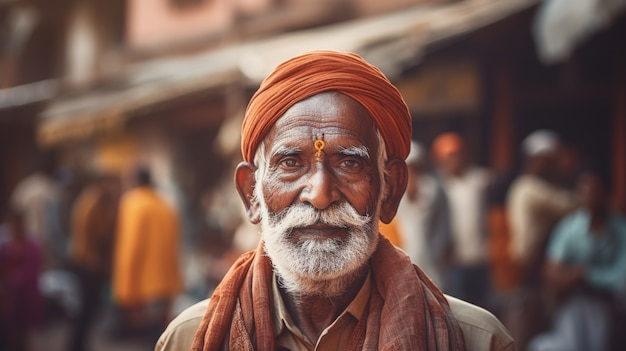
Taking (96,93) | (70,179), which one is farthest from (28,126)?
(70,179)

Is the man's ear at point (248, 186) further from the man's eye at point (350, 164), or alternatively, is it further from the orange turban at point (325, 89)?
the man's eye at point (350, 164)

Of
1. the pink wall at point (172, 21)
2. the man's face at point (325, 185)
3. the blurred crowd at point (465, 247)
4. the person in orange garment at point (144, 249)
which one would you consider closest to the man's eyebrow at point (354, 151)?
the man's face at point (325, 185)

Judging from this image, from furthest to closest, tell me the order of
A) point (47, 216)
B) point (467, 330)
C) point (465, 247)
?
1. point (47, 216)
2. point (465, 247)
3. point (467, 330)

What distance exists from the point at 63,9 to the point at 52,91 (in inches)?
85.5

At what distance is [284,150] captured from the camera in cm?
181

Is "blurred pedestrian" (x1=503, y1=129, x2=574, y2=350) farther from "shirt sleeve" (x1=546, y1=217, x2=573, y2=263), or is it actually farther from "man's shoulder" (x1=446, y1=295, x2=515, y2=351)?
"man's shoulder" (x1=446, y1=295, x2=515, y2=351)

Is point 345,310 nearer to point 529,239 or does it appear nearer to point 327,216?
point 327,216

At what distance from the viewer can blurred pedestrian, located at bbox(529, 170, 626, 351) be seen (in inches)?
190

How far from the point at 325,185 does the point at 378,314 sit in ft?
1.13

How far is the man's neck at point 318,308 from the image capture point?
187cm

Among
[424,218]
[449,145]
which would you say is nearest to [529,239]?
[424,218]

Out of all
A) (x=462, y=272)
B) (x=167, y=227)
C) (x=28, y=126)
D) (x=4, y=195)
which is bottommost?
(x=462, y=272)

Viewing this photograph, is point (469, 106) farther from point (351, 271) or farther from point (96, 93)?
point (96, 93)

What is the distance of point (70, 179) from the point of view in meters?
8.60
